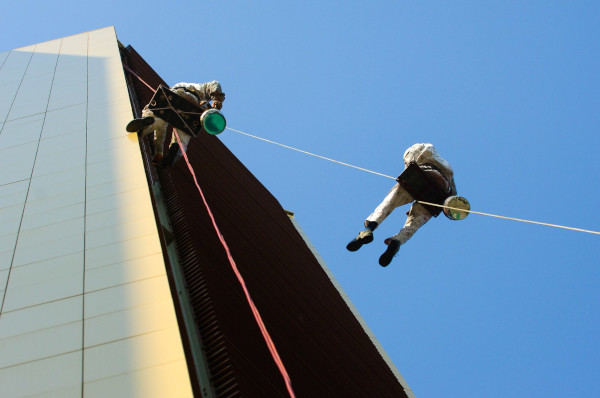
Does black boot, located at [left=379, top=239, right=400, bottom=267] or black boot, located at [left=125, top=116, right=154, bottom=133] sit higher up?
black boot, located at [left=125, top=116, right=154, bottom=133]

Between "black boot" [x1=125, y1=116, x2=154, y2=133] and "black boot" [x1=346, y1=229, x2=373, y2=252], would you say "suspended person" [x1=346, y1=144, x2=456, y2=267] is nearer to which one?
"black boot" [x1=346, y1=229, x2=373, y2=252]

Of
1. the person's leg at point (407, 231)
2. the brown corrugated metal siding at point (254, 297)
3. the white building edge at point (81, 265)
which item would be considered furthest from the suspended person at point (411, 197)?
the white building edge at point (81, 265)

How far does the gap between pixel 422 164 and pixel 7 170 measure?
5.06 metres

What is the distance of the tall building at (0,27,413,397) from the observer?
4.30 meters

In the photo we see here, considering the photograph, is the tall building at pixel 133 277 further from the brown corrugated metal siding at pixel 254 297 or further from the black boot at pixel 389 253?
the black boot at pixel 389 253

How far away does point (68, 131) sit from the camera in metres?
8.05

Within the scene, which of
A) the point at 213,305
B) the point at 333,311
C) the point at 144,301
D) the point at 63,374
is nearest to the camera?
the point at 63,374

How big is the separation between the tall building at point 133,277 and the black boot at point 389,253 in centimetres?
126

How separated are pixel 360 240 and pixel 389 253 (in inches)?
15.1

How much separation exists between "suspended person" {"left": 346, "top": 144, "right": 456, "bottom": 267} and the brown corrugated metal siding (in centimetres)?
157

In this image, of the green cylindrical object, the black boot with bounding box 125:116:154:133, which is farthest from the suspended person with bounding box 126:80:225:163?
the green cylindrical object

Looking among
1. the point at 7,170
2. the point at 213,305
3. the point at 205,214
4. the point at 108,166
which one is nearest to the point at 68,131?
the point at 7,170

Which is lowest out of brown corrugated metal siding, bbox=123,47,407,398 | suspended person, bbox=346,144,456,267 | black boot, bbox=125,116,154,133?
brown corrugated metal siding, bbox=123,47,407,398

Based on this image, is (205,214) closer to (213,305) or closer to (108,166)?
(108,166)
